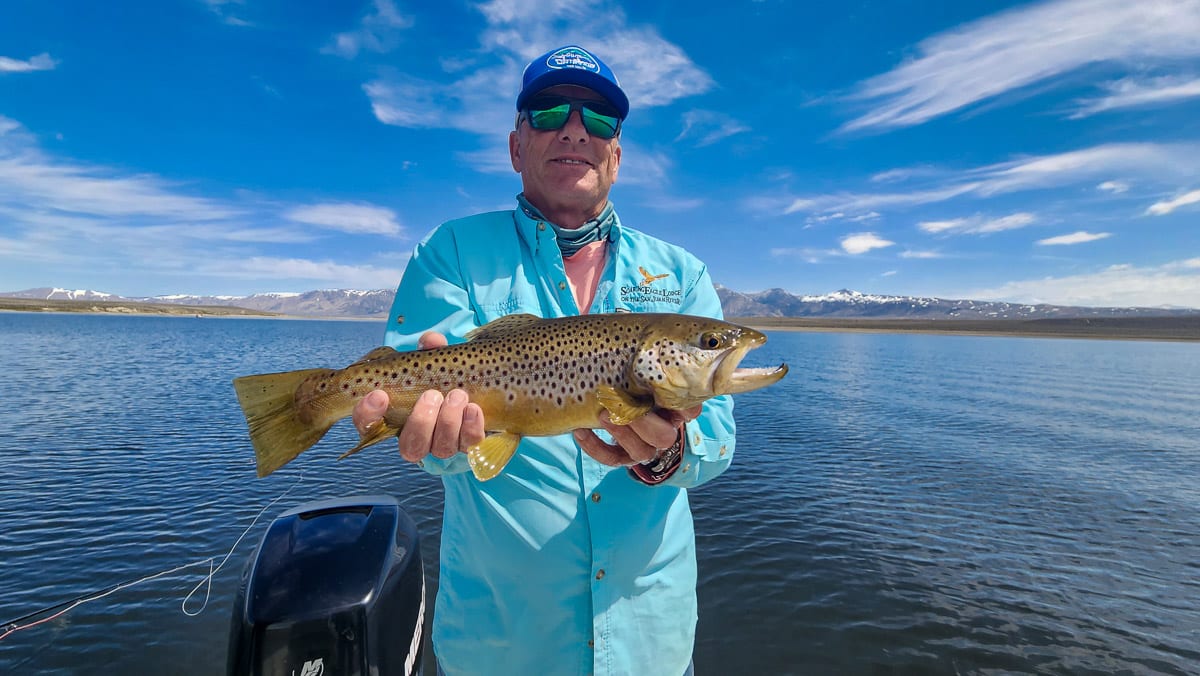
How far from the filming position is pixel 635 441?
3.45 m

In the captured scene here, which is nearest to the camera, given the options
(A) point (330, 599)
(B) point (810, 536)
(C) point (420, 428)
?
(C) point (420, 428)

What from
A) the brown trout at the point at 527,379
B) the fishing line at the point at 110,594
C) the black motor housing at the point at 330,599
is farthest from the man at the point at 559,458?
the fishing line at the point at 110,594

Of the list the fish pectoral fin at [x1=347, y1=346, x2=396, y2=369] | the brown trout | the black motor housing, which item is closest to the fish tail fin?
the brown trout

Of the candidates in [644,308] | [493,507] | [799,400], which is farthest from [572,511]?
[799,400]

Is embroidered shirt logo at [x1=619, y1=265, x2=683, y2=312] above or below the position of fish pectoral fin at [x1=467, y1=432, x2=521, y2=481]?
above

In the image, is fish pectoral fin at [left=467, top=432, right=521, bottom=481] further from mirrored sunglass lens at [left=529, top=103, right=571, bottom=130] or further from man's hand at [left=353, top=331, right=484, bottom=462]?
mirrored sunglass lens at [left=529, top=103, right=571, bottom=130]

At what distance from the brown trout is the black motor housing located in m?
1.60

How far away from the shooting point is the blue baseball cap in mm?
3979

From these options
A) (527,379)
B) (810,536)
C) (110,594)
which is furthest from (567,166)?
(810,536)

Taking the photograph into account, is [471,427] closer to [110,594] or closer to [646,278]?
[646,278]

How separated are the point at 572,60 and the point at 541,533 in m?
3.30

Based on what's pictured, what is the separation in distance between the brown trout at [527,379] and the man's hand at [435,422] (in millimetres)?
113

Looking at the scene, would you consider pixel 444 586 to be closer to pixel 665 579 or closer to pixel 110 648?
pixel 665 579

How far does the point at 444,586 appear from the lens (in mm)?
3750
